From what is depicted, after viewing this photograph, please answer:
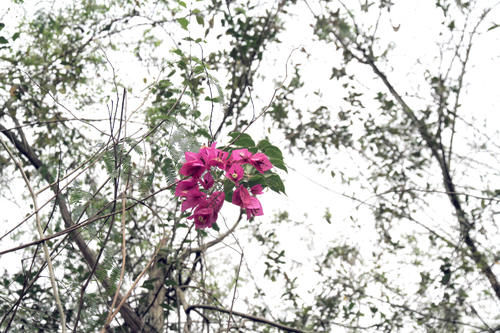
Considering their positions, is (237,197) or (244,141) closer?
(237,197)

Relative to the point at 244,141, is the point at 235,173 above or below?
below

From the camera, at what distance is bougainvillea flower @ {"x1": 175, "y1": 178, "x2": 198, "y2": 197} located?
98 cm

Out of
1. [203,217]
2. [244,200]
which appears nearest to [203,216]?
[203,217]

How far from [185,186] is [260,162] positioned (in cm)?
19

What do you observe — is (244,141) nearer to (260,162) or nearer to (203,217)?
(260,162)

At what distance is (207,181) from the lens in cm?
100

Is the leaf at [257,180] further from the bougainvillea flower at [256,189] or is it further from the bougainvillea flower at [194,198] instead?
the bougainvillea flower at [194,198]

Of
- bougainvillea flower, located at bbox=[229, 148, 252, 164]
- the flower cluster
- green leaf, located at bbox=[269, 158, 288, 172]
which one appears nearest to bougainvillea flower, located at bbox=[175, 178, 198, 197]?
the flower cluster

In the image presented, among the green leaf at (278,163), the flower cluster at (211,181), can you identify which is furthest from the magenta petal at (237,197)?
the green leaf at (278,163)

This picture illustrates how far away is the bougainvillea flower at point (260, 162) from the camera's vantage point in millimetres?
986

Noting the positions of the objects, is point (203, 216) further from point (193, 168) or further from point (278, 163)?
point (278, 163)

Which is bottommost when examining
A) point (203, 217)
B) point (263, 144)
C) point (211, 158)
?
point (203, 217)

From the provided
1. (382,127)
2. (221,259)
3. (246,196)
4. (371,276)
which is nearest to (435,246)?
(371,276)

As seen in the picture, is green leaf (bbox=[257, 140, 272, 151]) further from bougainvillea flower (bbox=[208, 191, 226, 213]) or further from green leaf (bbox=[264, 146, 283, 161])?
bougainvillea flower (bbox=[208, 191, 226, 213])
